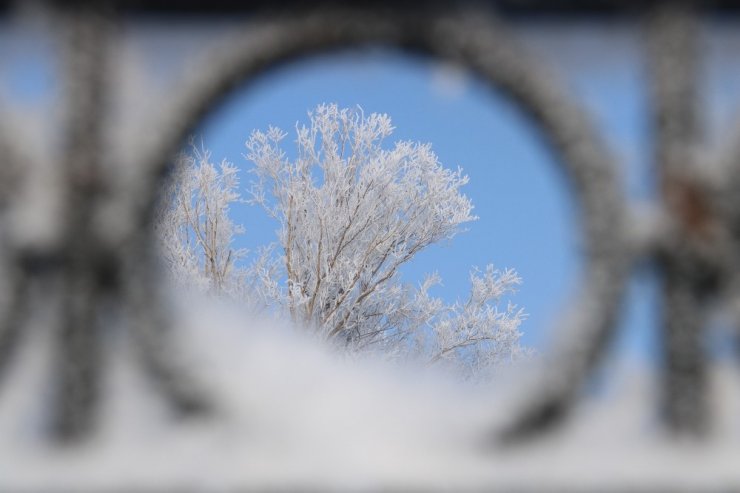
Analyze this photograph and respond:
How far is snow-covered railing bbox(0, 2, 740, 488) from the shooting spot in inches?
42.5

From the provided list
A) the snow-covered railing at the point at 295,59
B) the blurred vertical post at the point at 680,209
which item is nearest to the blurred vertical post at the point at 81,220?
the snow-covered railing at the point at 295,59

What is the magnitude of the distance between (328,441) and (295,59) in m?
0.51

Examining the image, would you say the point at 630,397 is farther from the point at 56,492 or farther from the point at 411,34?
the point at 56,492

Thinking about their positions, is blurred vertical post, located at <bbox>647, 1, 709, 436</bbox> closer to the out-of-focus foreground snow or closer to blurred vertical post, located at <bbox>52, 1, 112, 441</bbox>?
the out-of-focus foreground snow

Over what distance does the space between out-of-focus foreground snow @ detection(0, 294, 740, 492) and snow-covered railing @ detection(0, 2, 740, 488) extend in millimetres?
27

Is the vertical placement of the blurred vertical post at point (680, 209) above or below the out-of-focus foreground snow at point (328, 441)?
above

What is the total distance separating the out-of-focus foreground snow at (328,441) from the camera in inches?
41.9

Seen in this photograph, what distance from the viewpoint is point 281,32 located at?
3.74ft

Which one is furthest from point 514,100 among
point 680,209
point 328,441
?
point 328,441

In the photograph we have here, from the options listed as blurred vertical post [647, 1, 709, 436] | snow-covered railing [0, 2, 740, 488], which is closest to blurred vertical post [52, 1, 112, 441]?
→ snow-covered railing [0, 2, 740, 488]

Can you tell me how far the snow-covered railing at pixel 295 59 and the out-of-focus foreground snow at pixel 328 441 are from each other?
3 cm

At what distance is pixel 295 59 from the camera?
115cm

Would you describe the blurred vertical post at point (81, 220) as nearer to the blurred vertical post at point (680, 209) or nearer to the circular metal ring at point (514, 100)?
the circular metal ring at point (514, 100)

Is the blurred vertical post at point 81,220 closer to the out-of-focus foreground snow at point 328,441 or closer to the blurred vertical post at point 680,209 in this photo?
the out-of-focus foreground snow at point 328,441
